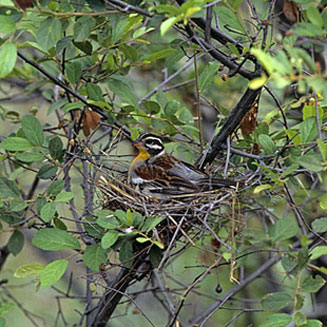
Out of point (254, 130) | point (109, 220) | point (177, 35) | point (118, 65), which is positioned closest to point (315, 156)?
point (254, 130)

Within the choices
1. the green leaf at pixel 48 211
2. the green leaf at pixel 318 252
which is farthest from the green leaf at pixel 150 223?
the green leaf at pixel 318 252

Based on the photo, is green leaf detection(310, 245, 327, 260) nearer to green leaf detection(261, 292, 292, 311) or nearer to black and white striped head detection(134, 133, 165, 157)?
green leaf detection(261, 292, 292, 311)

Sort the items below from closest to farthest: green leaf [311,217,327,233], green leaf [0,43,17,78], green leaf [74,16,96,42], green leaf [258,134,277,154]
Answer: green leaf [0,43,17,78], green leaf [74,16,96,42], green leaf [311,217,327,233], green leaf [258,134,277,154]

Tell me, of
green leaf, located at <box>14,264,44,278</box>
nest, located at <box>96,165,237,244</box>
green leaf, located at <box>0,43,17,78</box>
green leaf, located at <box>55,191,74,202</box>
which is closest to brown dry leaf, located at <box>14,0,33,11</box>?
green leaf, located at <box>0,43,17,78</box>

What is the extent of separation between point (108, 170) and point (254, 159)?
141 cm

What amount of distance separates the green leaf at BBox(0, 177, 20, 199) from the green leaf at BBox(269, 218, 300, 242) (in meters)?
1.90

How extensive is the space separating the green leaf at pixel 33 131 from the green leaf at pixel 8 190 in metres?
0.38

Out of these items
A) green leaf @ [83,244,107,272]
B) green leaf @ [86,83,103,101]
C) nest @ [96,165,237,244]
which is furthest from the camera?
green leaf @ [86,83,103,101]

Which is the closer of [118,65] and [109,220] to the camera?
[109,220]

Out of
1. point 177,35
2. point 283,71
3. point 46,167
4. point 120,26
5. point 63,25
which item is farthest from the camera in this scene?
point 177,35

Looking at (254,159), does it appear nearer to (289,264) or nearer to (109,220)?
(289,264)

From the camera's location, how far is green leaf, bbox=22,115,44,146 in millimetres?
3838

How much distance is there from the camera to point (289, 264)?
3.24m

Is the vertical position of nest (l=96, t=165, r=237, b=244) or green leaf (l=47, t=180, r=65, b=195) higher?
green leaf (l=47, t=180, r=65, b=195)
